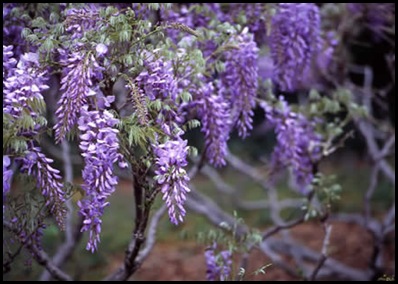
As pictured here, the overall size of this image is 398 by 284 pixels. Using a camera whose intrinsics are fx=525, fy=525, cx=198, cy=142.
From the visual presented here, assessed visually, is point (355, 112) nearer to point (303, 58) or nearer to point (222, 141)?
point (303, 58)

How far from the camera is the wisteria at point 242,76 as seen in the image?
289 cm

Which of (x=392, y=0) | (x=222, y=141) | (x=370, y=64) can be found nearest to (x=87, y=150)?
(x=222, y=141)

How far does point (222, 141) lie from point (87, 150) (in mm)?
1003

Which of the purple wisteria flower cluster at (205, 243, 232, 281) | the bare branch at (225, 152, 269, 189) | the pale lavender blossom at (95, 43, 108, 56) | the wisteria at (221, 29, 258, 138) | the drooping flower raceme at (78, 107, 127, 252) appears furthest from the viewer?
the bare branch at (225, 152, 269, 189)

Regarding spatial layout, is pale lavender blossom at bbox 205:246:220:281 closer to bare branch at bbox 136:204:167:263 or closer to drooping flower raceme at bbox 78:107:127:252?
bare branch at bbox 136:204:167:263

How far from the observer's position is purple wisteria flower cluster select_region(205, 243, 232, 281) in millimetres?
3145

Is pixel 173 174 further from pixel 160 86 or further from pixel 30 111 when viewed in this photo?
pixel 30 111

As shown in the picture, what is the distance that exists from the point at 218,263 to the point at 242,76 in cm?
111

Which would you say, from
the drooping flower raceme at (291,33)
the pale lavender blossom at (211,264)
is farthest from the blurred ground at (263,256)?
the drooping flower raceme at (291,33)

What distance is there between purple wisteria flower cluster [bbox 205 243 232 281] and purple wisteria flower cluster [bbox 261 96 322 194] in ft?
2.50

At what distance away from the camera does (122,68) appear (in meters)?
2.30

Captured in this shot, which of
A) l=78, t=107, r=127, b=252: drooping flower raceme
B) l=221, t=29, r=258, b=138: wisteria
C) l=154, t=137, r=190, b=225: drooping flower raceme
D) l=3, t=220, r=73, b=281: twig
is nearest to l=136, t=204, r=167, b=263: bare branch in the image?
l=3, t=220, r=73, b=281: twig

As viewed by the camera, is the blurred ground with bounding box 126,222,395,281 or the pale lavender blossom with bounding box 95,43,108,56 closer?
the pale lavender blossom with bounding box 95,43,108,56

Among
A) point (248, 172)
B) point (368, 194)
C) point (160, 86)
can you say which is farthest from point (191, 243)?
point (160, 86)
